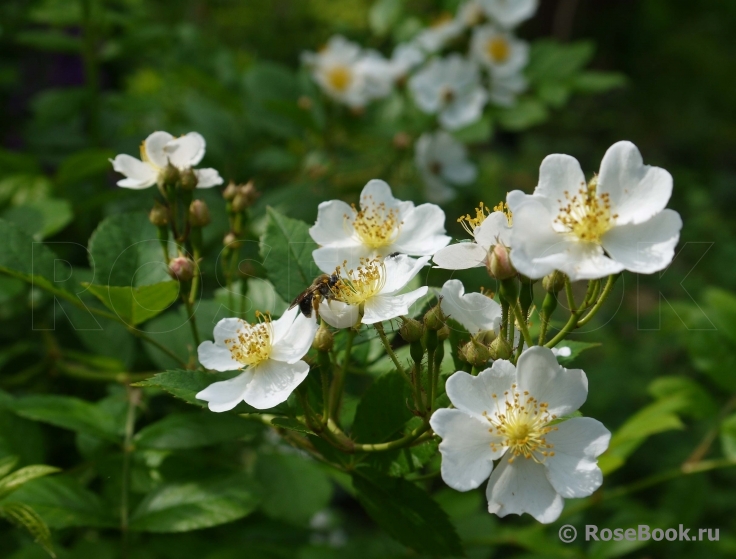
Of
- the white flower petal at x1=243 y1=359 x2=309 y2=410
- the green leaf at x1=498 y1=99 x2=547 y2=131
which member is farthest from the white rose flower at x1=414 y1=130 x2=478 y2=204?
the white flower petal at x1=243 y1=359 x2=309 y2=410

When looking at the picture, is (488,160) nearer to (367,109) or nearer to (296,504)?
(367,109)

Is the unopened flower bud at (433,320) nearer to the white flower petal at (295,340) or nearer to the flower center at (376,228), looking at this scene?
the white flower petal at (295,340)

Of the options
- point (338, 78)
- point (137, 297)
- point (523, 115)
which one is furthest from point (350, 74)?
point (137, 297)

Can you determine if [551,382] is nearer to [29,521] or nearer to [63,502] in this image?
[29,521]

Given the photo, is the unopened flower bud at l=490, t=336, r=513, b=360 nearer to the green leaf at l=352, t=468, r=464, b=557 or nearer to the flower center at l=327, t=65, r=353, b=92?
the green leaf at l=352, t=468, r=464, b=557

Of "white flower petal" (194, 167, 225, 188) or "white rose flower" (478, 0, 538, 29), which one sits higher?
"white rose flower" (478, 0, 538, 29)

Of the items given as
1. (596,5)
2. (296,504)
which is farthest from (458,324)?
(596,5)
